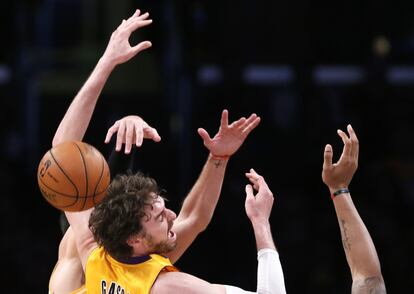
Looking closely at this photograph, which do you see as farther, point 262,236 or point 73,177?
point 262,236

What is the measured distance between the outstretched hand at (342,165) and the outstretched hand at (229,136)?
1.93ft

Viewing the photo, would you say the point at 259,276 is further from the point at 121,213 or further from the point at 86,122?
the point at 86,122

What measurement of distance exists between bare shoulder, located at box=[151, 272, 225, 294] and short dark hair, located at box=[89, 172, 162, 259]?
0.20m

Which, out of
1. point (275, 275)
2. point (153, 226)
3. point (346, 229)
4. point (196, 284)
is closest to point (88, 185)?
point (153, 226)

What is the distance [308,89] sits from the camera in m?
8.72

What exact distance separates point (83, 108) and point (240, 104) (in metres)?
4.96

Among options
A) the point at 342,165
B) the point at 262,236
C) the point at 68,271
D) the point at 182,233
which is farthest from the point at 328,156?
the point at 68,271

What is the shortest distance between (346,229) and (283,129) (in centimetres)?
536

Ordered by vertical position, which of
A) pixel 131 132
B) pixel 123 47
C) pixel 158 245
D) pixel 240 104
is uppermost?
pixel 123 47

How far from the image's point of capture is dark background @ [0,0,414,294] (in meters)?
8.30

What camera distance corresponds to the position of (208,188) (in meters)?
4.08

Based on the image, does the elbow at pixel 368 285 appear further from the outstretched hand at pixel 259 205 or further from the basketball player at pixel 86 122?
the basketball player at pixel 86 122

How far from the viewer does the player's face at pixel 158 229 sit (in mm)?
3422

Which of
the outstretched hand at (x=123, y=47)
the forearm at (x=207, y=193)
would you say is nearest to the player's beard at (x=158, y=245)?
the forearm at (x=207, y=193)
